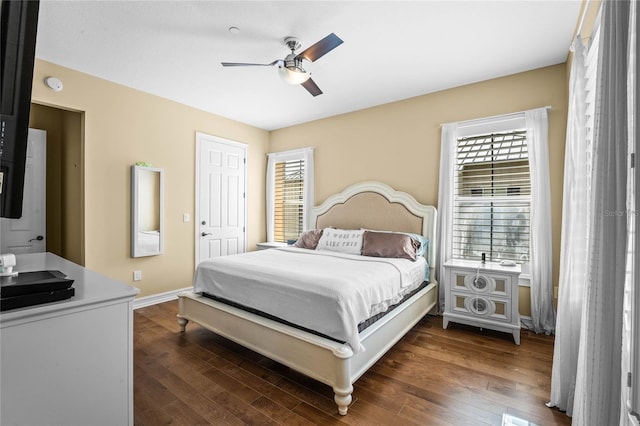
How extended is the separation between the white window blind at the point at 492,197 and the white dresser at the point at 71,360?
338 cm

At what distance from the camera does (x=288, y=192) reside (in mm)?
5227

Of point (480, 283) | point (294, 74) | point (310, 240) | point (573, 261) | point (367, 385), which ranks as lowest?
point (367, 385)

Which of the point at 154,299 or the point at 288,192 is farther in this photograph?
the point at 288,192

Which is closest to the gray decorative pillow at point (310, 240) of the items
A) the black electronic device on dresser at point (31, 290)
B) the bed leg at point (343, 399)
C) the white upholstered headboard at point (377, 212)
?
the white upholstered headboard at point (377, 212)

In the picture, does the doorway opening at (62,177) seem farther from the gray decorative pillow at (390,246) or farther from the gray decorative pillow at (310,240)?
the gray decorative pillow at (390,246)

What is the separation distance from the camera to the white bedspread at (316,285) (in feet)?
6.46

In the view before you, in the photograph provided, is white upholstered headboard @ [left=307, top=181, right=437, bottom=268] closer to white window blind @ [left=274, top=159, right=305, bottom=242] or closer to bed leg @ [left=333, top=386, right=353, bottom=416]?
white window blind @ [left=274, top=159, right=305, bottom=242]

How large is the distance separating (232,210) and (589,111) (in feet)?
14.3

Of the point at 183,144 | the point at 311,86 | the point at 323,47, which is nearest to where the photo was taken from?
the point at 323,47

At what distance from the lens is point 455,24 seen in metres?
2.36

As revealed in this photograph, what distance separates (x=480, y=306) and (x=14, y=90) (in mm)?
3442

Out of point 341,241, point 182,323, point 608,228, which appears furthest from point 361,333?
point 182,323

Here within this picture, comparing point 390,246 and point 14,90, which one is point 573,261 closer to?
point 390,246

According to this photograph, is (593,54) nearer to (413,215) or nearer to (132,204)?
(413,215)
